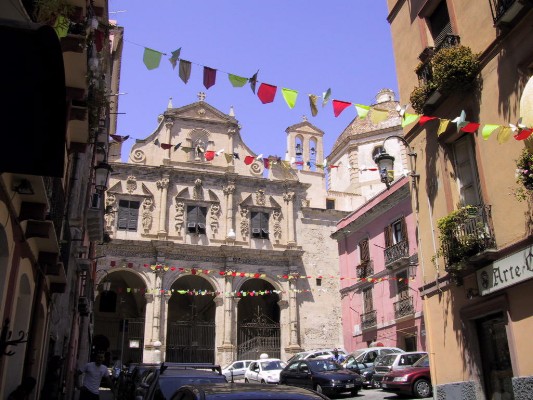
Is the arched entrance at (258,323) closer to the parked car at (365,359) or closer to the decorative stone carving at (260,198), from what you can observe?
the decorative stone carving at (260,198)

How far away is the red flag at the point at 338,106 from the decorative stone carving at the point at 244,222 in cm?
2376

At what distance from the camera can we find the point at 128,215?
33781 millimetres

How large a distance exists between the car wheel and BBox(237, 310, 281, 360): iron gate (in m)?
17.7

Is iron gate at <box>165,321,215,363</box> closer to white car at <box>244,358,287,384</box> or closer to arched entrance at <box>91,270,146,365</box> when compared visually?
arched entrance at <box>91,270,146,365</box>

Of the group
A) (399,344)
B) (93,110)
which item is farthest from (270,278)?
(93,110)

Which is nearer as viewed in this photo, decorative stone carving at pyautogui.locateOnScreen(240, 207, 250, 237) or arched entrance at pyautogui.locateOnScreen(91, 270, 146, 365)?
arched entrance at pyautogui.locateOnScreen(91, 270, 146, 365)

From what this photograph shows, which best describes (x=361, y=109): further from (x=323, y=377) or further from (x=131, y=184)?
(x=131, y=184)

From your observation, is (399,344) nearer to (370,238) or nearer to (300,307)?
(370,238)

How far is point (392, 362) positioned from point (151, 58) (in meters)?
13.3

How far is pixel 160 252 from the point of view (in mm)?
32969

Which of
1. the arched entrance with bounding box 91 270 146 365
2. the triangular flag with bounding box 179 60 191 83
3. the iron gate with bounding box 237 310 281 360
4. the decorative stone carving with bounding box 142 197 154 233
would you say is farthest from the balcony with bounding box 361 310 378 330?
the triangular flag with bounding box 179 60 191 83

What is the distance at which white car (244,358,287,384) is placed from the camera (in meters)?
21.4

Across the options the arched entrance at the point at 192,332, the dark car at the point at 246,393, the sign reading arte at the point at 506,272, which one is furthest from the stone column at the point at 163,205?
the dark car at the point at 246,393

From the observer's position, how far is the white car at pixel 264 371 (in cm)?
2144
